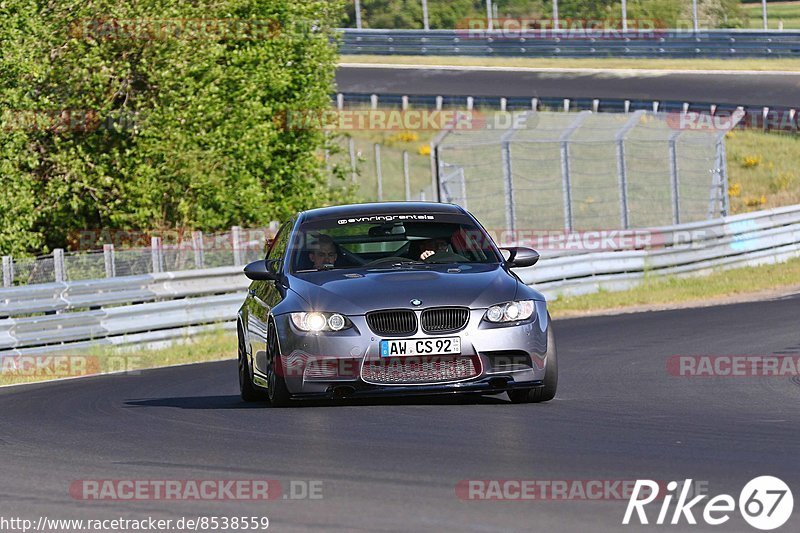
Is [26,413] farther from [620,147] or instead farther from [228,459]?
[620,147]

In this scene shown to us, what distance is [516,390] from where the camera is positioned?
1066cm

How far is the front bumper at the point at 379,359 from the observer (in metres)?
9.99

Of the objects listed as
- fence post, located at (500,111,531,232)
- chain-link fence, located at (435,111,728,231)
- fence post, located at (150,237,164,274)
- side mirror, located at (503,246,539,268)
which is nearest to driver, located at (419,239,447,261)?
side mirror, located at (503,246,539,268)

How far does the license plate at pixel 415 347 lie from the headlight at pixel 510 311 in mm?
350

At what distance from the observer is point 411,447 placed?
324 inches

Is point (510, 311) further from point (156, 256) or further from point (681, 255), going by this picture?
point (681, 255)

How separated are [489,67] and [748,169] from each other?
16.1 metres

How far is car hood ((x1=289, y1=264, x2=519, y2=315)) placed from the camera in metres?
10.0

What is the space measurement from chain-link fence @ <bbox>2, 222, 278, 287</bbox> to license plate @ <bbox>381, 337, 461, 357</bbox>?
9895 millimetres

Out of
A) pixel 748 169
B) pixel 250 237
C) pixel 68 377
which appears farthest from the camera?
pixel 748 169

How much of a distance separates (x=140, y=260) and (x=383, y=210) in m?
9.45

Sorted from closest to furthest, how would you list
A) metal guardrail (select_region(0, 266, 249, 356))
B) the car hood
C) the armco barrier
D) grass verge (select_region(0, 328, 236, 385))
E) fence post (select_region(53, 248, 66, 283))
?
the car hood
grass verge (select_region(0, 328, 236, 385))
metal guardrail (select_region(0, 266, 249, 356))
the armco barrier
fence post (select_region(53, 248, 66, 283))

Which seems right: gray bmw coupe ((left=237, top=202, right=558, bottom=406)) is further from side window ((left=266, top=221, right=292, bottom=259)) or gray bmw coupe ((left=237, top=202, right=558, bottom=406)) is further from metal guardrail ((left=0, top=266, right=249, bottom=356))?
metal guardrail ((left=0, top=266, right=249, bottom=356))

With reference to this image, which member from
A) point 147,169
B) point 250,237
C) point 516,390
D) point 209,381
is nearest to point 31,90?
point 147,169
